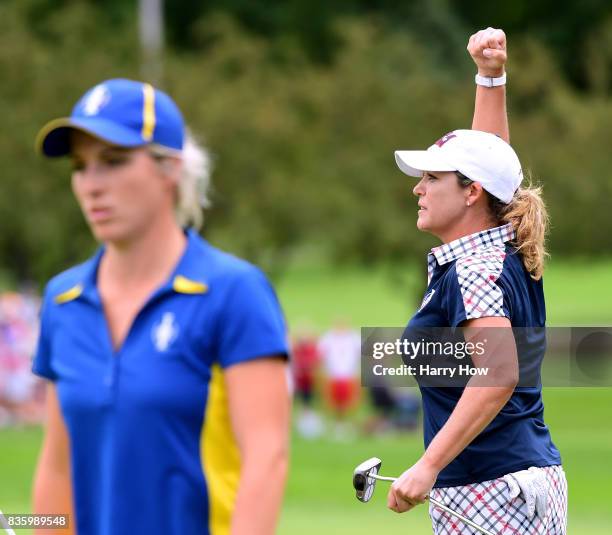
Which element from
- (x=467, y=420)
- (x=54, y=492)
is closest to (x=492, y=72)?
(x=467, y=420)

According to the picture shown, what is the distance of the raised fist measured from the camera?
5113 mm

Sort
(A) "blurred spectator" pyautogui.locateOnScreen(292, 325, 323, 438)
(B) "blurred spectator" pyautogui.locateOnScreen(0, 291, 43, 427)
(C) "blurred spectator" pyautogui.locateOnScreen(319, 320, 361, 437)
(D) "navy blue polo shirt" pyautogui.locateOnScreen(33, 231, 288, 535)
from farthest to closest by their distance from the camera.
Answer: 1. (A) "blurred spectator" pyautogui.locateOnScreen(292, 325, 323, 438)
2. (C) "blurred spectator" pyautogui.locateOnScreen(319, 320, 361, 437)
3. (B) "blurred spectator" pyautogui.locateOnScreen(0, 291, 43, 427)
4. (D) "navy blue polo shirt" pyautogui.locateOnScreen(33, 231, 288, 535)

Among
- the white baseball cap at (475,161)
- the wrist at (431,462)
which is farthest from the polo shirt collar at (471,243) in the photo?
the wrist at (431,462)

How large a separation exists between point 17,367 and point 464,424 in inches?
854

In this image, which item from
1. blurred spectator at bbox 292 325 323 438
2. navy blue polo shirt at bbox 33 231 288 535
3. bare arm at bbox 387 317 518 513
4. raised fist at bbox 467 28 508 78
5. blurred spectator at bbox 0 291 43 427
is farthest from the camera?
blurred spectator at bbox 292 325 323 438

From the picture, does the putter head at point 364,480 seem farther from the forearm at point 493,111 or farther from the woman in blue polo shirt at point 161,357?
the forearm at point 493,111

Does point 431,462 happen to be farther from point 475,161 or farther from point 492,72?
point 492,72

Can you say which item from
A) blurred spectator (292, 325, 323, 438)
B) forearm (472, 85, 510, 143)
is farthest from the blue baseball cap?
blurred spectator (292, 325, 323, 438)

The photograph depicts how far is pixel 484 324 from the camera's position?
4301mm

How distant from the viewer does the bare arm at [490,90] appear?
5125mm

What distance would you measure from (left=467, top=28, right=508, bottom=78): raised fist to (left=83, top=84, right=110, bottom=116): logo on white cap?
6.39 feet

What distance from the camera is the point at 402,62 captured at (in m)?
29.0

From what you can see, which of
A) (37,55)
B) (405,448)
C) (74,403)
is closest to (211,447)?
(74,403)

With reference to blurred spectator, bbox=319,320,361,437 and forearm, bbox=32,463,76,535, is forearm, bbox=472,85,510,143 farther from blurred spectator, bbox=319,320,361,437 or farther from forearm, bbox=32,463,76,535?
blurred spectator, bbox=319,320,361,437
